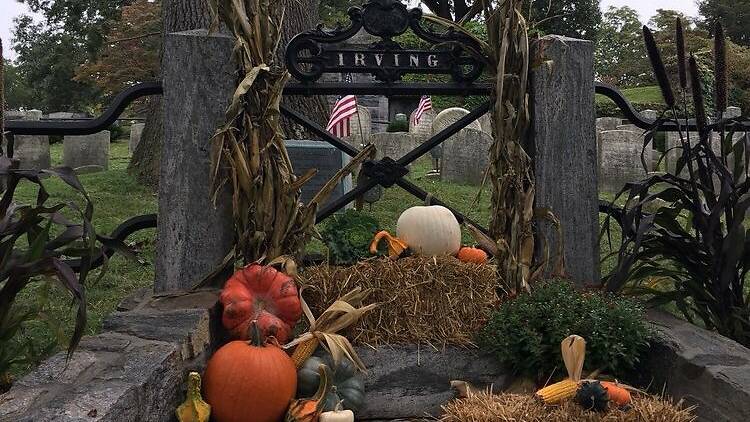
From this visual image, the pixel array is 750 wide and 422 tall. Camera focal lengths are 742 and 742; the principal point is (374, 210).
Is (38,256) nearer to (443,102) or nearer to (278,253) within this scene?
(278,253)

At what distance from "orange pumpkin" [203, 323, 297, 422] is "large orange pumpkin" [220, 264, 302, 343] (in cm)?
17

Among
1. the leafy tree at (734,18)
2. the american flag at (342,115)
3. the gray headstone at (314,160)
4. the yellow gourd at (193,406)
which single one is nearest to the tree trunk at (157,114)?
the gray headstone at (314,160)

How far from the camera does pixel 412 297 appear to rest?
3135 mm

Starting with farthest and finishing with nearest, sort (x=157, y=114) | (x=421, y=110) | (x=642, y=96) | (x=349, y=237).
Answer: (x=642, y=96) < (x=421, y=110) < (x=157, y=114) < (x=349, y=237)

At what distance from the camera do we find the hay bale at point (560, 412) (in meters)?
2.53

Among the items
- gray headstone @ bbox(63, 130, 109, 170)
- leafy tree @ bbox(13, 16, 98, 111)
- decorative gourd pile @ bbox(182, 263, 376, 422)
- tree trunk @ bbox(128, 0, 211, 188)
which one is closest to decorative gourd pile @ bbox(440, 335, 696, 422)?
decorative gourd pile @ bbox(182, 263, 376, 422)

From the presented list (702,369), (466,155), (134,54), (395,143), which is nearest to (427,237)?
(702,369)

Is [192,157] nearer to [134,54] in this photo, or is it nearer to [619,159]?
[619,159]

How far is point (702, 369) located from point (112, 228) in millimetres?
5766

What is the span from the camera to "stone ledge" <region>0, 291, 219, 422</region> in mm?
2008

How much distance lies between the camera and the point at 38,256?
2.49m

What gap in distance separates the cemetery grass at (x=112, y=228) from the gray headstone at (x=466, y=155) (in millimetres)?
320

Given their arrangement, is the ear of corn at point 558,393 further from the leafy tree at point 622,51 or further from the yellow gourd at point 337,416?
the leafy tree at point 622,51

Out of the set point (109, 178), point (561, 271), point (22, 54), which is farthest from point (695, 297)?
point (22, 54)
